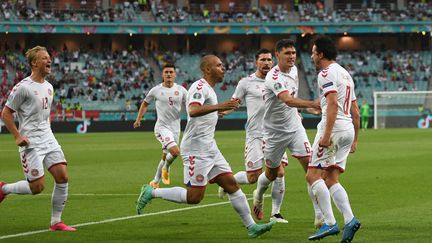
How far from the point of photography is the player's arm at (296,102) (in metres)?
10.9

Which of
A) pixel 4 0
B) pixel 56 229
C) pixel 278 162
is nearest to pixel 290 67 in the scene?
pixel 278 162

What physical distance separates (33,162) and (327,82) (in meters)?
3.93

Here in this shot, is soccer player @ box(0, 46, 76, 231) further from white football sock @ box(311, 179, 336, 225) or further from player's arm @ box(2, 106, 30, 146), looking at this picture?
white football sock @ box(311, 179, 336, 225)

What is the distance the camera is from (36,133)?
460 inches

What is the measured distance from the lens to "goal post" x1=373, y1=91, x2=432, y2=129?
5706cm

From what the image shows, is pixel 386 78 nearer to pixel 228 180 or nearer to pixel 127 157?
pixel 127 157

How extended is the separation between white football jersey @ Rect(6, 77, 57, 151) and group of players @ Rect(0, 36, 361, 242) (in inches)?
0.5

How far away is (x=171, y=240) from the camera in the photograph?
36.0 feet

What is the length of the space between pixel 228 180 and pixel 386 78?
61442 millimetres

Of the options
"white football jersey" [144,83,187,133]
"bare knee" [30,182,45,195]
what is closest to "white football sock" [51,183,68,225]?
"bare knee" [30,182,45,195]

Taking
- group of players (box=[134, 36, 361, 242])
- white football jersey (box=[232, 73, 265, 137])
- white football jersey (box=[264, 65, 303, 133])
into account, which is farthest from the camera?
white football jersey (box=[232, 73, 265, 137])

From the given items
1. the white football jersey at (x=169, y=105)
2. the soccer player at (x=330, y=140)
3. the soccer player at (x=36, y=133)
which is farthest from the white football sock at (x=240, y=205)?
the white football jersey at (x=169, y=105)

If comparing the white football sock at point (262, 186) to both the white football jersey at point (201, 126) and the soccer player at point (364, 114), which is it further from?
the soccer player at point (364, 114)

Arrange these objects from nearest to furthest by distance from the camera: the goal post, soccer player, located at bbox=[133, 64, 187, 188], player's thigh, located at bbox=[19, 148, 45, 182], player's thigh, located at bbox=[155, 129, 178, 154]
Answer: player's thigh, located at bbox=[19, 148, 45, 182]
player's thigh, located at bbox=[155, 129, 178, 154]
soccer player, located at bbox=[133, 64, 187, 188]
the goal post
